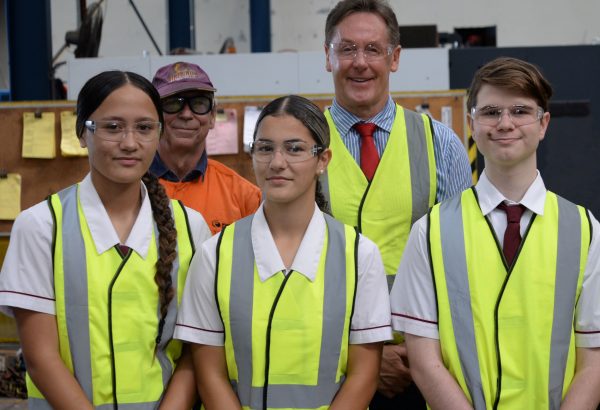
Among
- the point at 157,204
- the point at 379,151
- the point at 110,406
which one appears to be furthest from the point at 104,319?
the point at 379,151

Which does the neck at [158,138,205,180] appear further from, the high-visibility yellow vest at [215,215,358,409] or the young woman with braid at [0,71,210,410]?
the high-visibility yellow vest at [215,215,358,409]

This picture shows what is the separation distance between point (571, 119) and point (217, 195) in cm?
325

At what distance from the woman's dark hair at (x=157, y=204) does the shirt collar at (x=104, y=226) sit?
0.03 meters

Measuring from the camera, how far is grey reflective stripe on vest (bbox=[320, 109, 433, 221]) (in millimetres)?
2191

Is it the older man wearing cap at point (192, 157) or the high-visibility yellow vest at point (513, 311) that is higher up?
the older man wearing cap at point (192, 157)

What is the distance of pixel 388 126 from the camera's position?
2246mm

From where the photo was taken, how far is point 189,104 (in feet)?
7.72

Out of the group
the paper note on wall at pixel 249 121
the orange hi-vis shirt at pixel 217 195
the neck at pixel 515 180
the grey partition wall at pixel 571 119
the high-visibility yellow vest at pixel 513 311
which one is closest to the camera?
the high-visibility yellow vest at pixel 513 311

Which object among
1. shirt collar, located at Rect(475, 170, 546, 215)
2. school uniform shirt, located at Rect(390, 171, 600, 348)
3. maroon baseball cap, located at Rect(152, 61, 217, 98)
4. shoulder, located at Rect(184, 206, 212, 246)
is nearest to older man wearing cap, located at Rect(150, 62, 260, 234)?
maroon baseball cap, located at Rect(152, 61, 217, 98)

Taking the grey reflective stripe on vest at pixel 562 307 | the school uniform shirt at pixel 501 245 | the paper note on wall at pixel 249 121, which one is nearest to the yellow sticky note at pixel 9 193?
the paper note on wall at pixel 249 121

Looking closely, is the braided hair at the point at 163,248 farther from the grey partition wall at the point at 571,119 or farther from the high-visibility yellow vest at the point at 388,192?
the grey partition wall at the point at 571,119

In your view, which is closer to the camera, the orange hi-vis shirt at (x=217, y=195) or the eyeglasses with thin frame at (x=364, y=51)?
the eyeglasses with thin frame at (x=364, y=51)

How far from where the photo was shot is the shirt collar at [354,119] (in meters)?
2.24

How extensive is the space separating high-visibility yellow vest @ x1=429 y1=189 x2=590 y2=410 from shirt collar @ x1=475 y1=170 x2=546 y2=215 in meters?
0.03
